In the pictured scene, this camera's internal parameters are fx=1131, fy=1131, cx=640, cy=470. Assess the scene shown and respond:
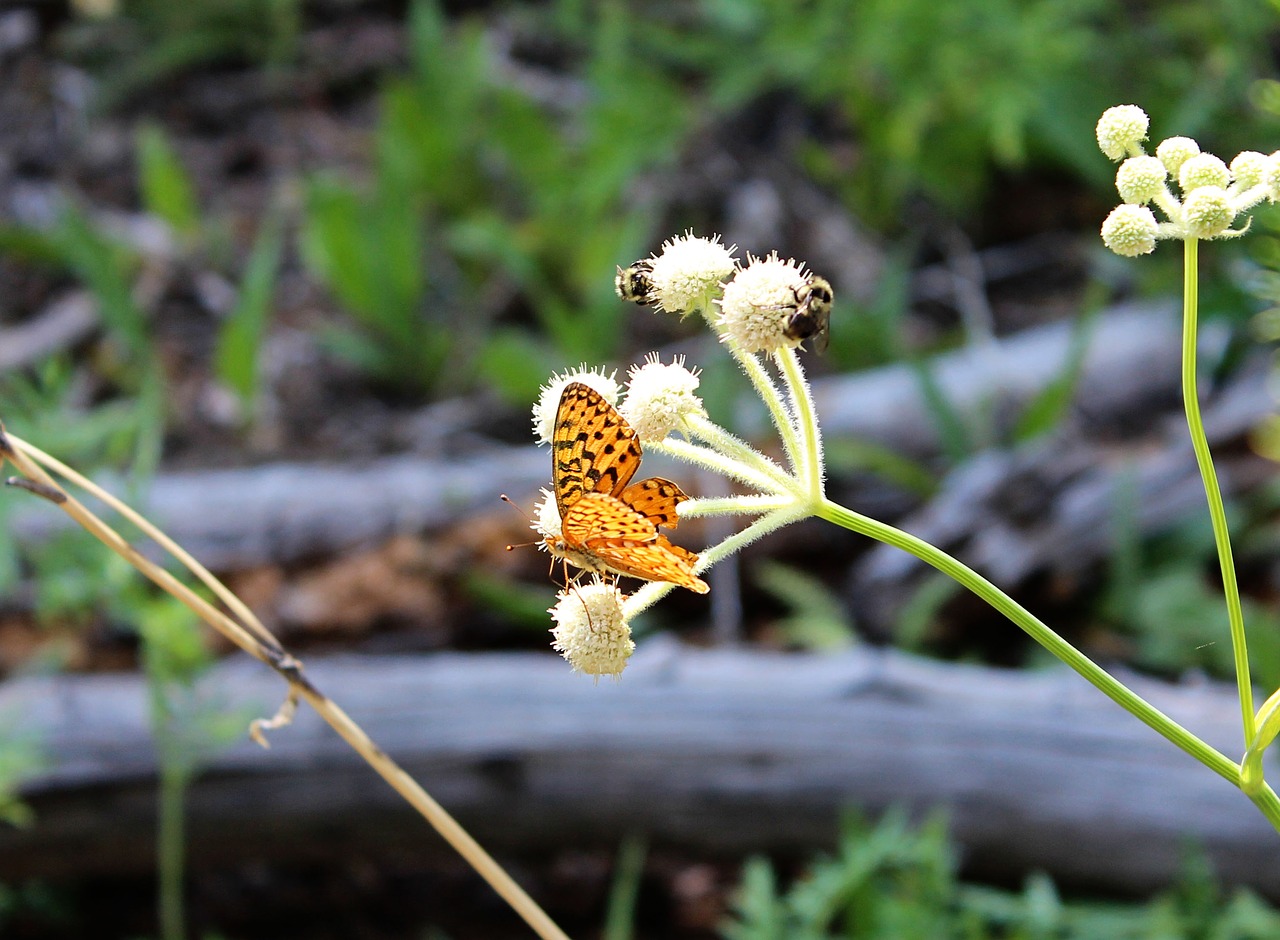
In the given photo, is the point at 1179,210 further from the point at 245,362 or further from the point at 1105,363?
the point at 245,362

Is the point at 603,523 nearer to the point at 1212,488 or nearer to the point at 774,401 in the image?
the point at 774,401

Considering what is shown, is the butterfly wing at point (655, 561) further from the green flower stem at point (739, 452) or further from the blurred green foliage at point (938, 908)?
the blurred green foliage at point (938, 908)

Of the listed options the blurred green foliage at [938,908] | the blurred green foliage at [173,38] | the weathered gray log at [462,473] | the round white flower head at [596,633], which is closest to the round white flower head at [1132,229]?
the round white flower head at [596,633]

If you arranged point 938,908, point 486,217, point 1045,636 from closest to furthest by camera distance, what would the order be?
point 1045,636, point 938,908, point 486,217

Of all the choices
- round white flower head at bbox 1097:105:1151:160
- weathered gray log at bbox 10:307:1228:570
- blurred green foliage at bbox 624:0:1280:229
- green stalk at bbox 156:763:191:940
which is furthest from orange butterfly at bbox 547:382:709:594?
blurred green foliage at bbox 624:0:1280:229

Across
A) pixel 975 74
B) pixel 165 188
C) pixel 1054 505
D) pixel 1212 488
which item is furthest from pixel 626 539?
pixel 165 188

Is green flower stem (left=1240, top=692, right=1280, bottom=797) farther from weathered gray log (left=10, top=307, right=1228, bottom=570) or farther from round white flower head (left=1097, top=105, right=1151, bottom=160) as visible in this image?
weathered gray log (left=10, top=307, right=1228, bottom=570)

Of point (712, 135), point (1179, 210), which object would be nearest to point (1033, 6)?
point (712, 135)
